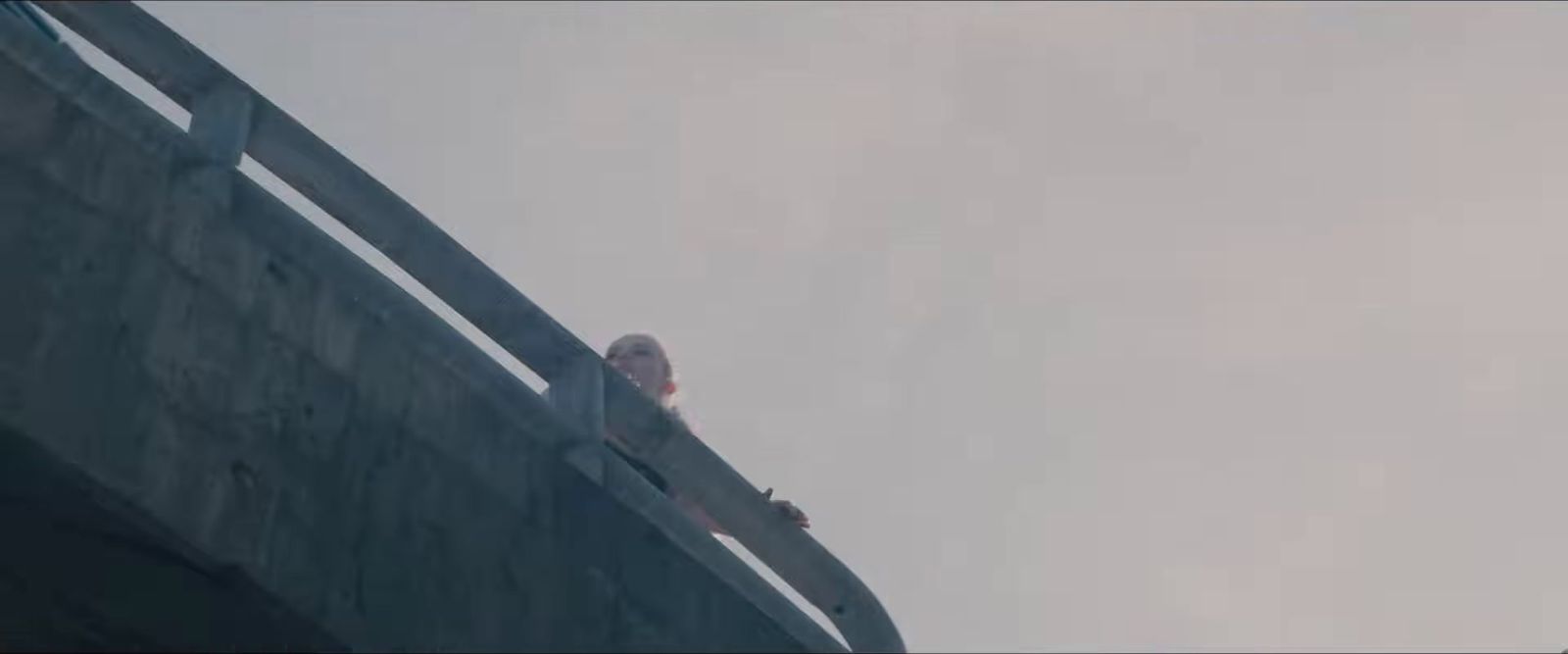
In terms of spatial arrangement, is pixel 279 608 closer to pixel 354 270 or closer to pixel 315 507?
pixel 315 507

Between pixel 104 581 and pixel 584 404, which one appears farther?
pixel 584 404

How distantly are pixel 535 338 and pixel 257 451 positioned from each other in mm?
1005

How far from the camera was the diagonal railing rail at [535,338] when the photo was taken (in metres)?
→ 5.10

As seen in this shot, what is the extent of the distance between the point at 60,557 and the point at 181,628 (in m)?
0.36

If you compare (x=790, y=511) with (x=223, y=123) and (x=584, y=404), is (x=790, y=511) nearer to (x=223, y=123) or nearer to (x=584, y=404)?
(x=584, y=404)

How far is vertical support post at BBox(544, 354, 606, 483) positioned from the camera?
5.09m

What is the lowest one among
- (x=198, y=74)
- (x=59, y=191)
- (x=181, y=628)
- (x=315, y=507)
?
(x=181, y=628)

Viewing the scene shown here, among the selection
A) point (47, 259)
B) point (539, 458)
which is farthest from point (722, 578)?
point (47, 259)

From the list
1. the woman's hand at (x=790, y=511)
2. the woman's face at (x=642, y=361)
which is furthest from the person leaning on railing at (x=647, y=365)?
the woman's hand at (x=790, y=511)

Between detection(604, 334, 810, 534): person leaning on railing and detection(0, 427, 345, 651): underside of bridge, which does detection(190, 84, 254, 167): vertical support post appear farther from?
detection(604, 334, 810, 534): person leaning on railing

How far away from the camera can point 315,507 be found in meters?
4.55

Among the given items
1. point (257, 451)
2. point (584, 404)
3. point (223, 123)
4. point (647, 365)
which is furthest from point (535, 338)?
point (647, 365)

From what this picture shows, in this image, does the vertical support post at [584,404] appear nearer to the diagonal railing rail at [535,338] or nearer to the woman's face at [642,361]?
the diagonal railing rail at [535,338]

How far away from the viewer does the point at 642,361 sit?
7.10 metres
